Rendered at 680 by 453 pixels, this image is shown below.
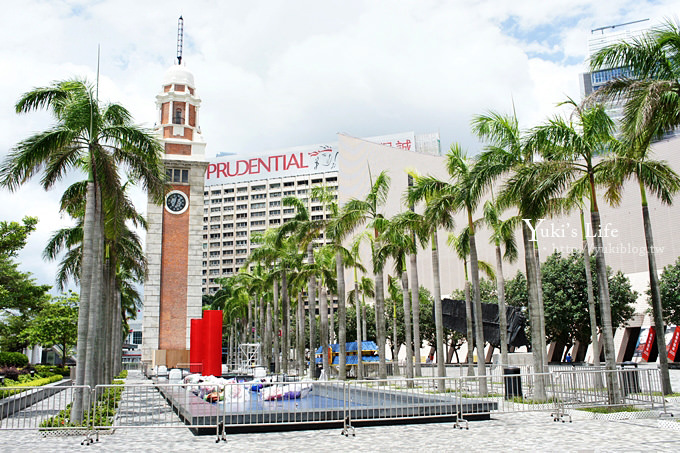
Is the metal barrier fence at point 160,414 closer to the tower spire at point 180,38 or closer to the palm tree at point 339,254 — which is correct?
the palm tree at point 339,254

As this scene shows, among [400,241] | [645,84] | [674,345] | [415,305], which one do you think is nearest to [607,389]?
[645,84]

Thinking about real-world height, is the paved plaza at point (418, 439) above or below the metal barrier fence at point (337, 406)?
below

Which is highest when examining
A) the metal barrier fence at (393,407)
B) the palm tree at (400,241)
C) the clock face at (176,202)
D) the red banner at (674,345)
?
the clock face at (176,202)

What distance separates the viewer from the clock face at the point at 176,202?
57406 millimetres

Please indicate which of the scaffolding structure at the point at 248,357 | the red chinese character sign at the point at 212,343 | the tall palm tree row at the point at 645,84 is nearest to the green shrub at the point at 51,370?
the red chinese character sign at the point at 212,343

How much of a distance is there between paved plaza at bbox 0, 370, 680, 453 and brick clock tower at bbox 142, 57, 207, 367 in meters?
40.9

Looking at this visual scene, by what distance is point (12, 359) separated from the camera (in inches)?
1517

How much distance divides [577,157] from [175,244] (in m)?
44.4

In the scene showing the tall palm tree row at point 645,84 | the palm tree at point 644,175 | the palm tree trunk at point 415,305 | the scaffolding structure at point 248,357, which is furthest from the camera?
the scaffolding structure at point 248,357

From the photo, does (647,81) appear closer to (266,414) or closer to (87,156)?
(266,414)

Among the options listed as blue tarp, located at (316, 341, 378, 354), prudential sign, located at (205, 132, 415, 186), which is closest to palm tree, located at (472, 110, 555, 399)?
blue tarp, located at (316, 341, 378, 354)

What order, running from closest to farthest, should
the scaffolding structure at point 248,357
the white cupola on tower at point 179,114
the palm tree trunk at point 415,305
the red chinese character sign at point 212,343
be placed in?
1. the palm tree trunk at point 415,305
2. the red chinese character sign at point 212,343
3. the scaffolding structure at point 248,357
4. the white cupola on tower at point 179,114

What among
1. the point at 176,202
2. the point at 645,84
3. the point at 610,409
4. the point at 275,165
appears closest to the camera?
the point at 645,84

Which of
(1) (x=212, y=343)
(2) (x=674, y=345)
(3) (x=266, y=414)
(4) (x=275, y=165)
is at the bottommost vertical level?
(3) (x=266, y=414)
